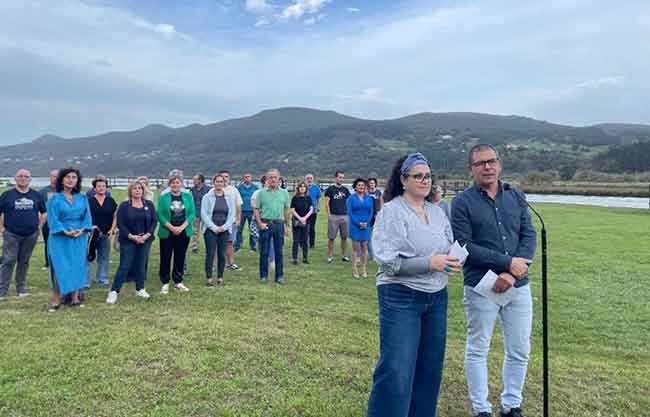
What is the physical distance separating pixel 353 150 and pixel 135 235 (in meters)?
114

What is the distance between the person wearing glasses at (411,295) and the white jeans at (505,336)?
2.17ft

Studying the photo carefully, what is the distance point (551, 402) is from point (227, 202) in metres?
6.14

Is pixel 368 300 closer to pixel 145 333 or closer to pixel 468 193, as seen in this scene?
pixel 145 333

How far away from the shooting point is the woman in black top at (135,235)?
6967 mm

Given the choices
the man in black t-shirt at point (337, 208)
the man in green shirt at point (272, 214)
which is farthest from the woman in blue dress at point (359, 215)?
the man in green shirt at point (272, 214)

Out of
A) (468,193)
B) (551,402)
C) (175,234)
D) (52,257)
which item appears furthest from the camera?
(175,234)

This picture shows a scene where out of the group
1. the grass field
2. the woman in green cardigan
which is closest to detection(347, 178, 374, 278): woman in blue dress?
the grass field

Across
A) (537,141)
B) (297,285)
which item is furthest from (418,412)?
(537,141)

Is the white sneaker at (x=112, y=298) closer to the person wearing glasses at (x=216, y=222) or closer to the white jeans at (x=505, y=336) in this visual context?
the person wearing glasses at (x=216, y=222)

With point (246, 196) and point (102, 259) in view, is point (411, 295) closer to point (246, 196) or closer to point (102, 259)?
point (102, 259)

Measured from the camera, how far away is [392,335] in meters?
2.74

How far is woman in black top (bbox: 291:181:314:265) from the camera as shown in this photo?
10617 mm

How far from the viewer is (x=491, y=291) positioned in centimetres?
332

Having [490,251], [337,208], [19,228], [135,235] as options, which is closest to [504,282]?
[490,251]
